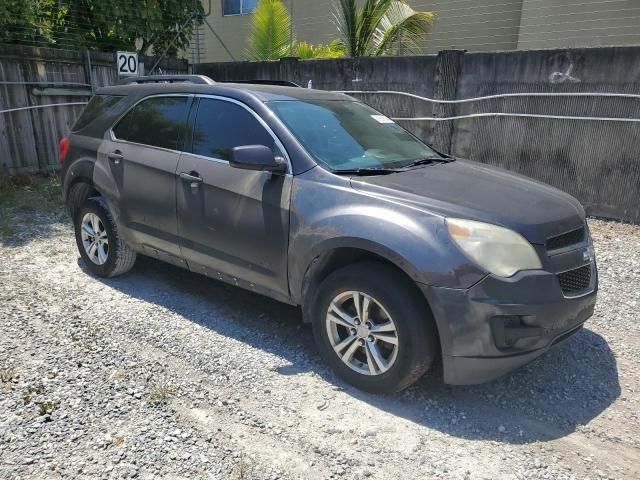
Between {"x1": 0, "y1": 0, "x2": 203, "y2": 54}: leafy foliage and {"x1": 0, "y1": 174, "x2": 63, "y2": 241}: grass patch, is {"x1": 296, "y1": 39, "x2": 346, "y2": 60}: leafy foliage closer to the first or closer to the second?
{"x1": 0, "y1": 0, "x2": 203, "y2": 54}: leafy foliage

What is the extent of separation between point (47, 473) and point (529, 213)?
2882 mm

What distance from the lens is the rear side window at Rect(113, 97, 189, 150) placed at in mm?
4074

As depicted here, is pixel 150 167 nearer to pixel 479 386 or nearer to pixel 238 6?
pixel 479 386

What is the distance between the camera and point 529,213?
2.93m

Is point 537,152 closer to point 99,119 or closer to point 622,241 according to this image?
point 622,241

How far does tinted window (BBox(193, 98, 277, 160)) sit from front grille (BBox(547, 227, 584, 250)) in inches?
73.0

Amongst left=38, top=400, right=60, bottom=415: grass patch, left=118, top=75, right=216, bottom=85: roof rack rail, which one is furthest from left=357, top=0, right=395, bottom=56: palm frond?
left=38, top=400, right=60, bottom=415: grass patch

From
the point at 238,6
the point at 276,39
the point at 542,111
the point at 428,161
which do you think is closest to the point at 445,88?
the point at 542,111

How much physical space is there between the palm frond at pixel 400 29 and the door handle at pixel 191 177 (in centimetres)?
885

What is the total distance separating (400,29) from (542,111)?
5.52 m

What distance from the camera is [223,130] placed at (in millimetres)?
3793

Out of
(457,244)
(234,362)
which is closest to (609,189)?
(457,244)

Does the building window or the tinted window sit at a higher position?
the building window

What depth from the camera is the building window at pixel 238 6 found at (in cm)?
1529
